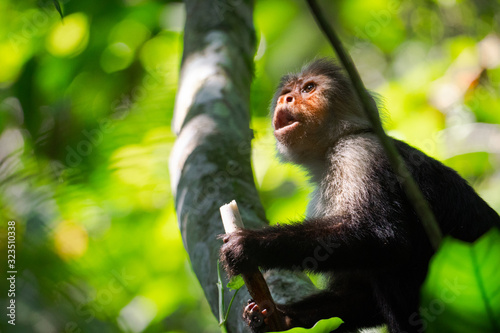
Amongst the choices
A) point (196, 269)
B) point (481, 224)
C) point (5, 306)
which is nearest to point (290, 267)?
point (196, 269)

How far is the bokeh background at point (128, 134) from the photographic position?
3.57m

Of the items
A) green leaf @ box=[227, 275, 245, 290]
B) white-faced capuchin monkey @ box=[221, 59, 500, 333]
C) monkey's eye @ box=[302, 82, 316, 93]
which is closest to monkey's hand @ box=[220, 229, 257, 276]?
white-faced capuchin monkey @ box=[221, 59, 500, 333]

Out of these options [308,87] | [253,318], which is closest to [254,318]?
[253,318]

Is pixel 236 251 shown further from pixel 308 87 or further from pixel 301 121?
pixel 308 87

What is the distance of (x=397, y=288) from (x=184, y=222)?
1.70 metres

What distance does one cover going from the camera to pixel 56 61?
5.88 meters

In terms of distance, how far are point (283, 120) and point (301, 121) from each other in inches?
7.0

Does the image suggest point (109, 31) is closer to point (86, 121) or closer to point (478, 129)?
point (86, 121)

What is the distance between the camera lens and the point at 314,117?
14.9 ft

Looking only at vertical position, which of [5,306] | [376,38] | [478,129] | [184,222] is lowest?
[5,306]

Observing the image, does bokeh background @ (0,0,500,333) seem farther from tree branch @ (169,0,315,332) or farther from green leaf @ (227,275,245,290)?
green leaf @ (227,275,245,290)

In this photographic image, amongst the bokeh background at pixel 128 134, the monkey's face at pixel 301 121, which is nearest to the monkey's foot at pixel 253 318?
the bokeh background at pixel 128 134

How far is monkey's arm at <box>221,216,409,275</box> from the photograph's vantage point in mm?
3410

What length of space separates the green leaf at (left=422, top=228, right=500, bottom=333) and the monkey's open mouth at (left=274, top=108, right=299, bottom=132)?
9.39 ft
